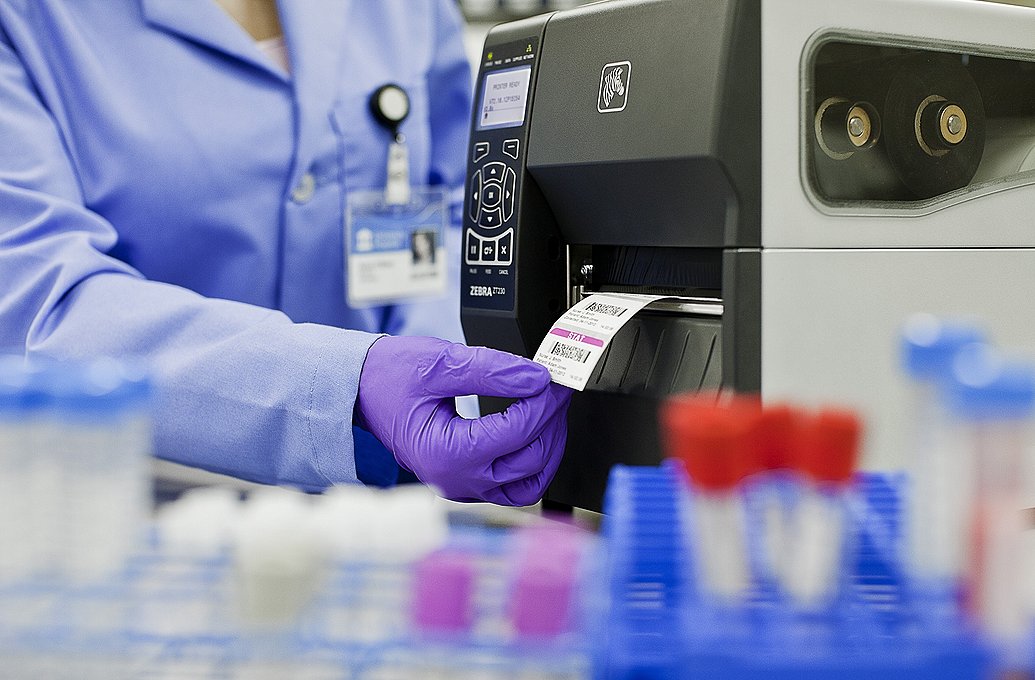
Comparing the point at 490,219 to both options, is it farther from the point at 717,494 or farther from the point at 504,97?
the point at 717,494

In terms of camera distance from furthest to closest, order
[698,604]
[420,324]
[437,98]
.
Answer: [437,98] < [420,324] < [698,604]

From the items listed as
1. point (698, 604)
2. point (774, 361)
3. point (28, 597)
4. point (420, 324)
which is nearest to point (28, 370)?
point (28, 597)

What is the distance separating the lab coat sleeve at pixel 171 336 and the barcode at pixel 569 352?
170 millimetres

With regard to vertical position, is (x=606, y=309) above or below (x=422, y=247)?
below

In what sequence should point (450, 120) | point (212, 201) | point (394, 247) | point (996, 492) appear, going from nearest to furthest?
1. point (996, 492)
2. point (212, 201)
3. point (394, 247)
4. point (450, 120)

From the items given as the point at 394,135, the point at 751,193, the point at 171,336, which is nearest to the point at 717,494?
the point at 751,193

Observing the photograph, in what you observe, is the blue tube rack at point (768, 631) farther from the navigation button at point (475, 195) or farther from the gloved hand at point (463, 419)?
the navigation button at point (475, 195)

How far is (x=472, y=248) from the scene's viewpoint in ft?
3.37

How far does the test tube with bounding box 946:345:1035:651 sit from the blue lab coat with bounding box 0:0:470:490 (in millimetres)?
660

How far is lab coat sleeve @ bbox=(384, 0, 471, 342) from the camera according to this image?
1.63 m

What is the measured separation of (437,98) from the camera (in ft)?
5.54

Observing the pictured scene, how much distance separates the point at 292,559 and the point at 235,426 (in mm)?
681

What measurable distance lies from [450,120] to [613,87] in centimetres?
86

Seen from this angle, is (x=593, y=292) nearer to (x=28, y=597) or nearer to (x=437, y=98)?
(x=28, y=597)
